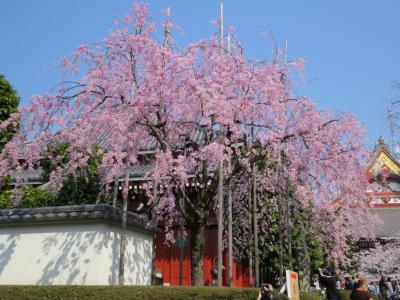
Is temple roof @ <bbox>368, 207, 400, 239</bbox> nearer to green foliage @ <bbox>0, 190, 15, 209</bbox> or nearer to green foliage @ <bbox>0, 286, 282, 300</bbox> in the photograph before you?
green foliage @ <bbox>0, 190, 15, 209</bbox>

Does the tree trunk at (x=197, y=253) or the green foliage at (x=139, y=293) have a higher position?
the tree trunk at (x=197, y=253)

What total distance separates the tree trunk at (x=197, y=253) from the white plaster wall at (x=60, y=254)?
81.6 inches

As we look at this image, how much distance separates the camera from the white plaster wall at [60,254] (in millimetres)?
10375

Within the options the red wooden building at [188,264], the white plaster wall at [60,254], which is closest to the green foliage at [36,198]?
the red wooden building at [188,264]

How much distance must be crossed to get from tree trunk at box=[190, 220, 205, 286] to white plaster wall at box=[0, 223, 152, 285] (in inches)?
81.6

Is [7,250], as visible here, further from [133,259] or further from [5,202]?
[5,202]

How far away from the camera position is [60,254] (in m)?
10.5

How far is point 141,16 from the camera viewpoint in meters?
11.8

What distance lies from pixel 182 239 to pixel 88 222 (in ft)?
16.2

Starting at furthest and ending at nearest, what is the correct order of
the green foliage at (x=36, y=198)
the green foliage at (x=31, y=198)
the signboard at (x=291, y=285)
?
the green foliage at (x=36, y=198), the green foliage at (x=31, y=198), the signboard at (x=291, y=285)

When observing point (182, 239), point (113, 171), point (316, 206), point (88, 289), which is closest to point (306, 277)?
point (316, 206)

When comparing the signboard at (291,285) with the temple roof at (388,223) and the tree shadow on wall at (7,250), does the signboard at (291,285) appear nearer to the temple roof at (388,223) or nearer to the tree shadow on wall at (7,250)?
the tree shadow on wall at (7,250)

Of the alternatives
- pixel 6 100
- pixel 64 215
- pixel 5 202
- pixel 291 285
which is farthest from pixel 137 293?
pixel 6 100

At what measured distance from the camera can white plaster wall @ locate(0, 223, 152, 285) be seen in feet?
34.0
